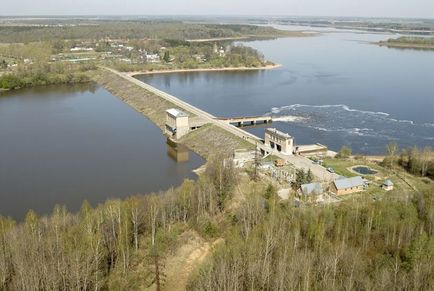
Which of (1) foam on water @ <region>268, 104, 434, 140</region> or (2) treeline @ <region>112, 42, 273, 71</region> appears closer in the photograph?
(1) foam on water @ <region>268, 104, 434, 140</region>

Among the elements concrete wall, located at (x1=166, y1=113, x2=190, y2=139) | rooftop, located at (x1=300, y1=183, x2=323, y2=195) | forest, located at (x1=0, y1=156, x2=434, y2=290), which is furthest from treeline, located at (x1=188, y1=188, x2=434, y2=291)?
concrete wall, located at (x1=166, y1=113, x2=190, y2=139)

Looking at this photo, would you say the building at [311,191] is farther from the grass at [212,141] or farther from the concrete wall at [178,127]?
the concrete wall at [178,127]

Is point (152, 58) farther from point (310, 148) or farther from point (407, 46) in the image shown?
point (407, 46)

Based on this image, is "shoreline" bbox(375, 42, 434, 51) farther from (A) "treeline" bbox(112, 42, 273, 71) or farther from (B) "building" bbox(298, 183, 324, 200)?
(B) "building" bbox(298, 183, 324, 200)

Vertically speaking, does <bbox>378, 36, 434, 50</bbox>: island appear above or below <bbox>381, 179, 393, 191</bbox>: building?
above

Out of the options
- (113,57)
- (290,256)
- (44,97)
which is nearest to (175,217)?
(290,256)

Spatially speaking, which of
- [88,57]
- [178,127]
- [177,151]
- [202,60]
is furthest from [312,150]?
[88,57]

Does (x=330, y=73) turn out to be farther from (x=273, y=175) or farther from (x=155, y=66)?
(x=273, y=175)
